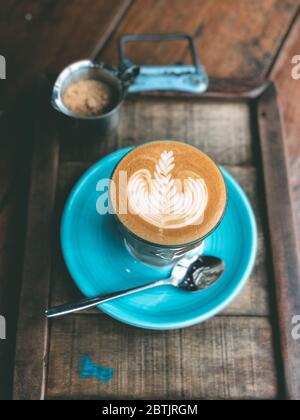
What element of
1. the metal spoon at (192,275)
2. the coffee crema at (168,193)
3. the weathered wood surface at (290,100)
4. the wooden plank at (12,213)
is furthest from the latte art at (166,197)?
the weathered wood surface at (290,100)

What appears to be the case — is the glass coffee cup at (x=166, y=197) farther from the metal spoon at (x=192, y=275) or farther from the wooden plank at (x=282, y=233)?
the wooden plank at (x=282, y=233)

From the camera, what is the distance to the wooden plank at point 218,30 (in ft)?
3.51

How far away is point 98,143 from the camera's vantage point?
0.90 m

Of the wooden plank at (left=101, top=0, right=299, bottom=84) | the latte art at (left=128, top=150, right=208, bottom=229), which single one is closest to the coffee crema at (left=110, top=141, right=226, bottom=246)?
the latte art at (left=128, top=150, right=208, bottom=229)

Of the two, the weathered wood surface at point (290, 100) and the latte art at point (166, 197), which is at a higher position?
the weathered wood surface at point (290, 100)

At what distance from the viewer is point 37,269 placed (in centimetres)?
79

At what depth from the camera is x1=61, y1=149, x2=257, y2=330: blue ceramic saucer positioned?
761mm

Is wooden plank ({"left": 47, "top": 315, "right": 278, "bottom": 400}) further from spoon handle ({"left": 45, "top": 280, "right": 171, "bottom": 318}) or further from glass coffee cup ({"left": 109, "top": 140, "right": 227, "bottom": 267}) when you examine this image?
glass coffee cup ({"left": 109, "top": 140, "right": 227, "bottom": 267})

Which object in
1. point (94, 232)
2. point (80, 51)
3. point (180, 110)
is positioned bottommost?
point (94, 232)

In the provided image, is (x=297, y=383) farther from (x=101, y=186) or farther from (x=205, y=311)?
(x=101, y=186)

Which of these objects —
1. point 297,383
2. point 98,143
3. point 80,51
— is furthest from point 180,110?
point 297,383

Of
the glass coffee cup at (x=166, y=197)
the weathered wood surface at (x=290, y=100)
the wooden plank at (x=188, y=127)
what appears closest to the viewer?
the glass coffee cup at (x=166, y=197)
